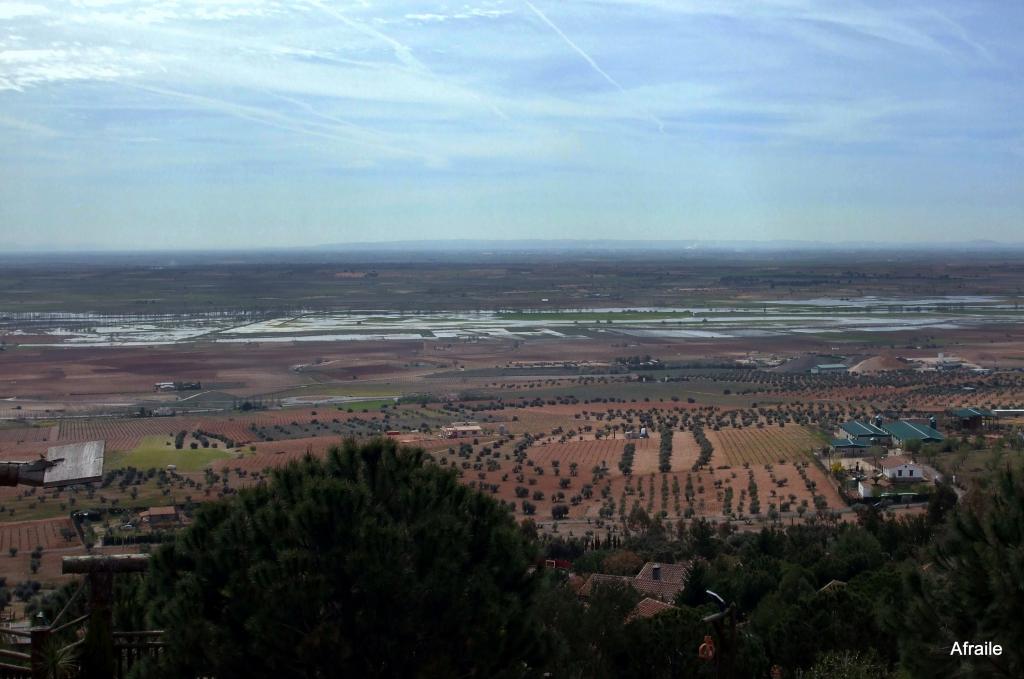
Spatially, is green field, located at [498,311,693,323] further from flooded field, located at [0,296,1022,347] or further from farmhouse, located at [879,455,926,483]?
farmhouse, located at [879,455,926,483]

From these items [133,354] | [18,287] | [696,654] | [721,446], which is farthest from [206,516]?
[18,287]

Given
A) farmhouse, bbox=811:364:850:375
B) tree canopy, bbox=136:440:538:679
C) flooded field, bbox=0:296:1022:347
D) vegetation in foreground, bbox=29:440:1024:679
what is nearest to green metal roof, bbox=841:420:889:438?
farmhouse, bbox=811:364:850:375

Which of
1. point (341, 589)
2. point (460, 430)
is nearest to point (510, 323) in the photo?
point (460, 430)

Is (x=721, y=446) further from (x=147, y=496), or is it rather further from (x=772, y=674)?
(x=772, y=674)

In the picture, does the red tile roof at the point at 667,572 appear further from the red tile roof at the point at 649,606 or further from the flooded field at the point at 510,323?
the flooded field at the point at 510,323

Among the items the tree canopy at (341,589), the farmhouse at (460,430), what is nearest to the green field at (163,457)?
the farmhouse at (460,430)

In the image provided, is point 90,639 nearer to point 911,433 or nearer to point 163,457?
point 163,457
